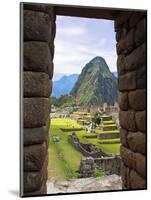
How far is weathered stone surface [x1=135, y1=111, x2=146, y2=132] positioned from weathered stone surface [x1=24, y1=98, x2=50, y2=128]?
695 mm

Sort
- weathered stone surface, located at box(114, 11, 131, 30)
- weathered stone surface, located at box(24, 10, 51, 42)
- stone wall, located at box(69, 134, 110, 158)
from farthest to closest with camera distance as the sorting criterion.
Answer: weathered stone surface, located at box(114, 11, 131, 30)
stone wall, located at box(69, 134, 110, 158)
weathered stone surface, located at box(24, 10, 51, 42)

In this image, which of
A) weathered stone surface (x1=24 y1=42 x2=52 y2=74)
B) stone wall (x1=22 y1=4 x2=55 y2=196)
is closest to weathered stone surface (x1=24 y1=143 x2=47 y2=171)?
stone wall (x1=22 y1=4 x2=55 y2=196)

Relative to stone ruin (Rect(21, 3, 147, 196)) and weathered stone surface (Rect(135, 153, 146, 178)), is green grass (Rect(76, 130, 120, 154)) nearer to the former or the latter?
stone ruin (Rect(21, 3, 147, 196))

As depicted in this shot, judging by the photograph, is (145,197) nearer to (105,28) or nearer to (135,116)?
(135,116)

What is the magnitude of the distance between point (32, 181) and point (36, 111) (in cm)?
46

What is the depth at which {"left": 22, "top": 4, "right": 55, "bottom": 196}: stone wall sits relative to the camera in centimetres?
304

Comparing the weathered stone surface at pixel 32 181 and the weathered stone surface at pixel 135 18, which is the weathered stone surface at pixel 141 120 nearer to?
the weathered stone surface at pixel 135 18

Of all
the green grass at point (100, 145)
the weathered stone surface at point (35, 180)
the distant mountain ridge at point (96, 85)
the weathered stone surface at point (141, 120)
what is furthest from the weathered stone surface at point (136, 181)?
the weathered stone surface at point (35, 180)

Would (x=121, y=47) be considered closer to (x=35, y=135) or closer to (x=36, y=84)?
(x=36, y=84)

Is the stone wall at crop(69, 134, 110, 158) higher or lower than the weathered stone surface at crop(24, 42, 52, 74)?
lower

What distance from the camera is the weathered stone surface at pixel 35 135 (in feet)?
9.97

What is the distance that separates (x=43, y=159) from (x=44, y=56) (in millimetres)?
682

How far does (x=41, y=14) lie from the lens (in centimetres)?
307

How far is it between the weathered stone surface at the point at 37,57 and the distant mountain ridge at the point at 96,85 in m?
0.25
